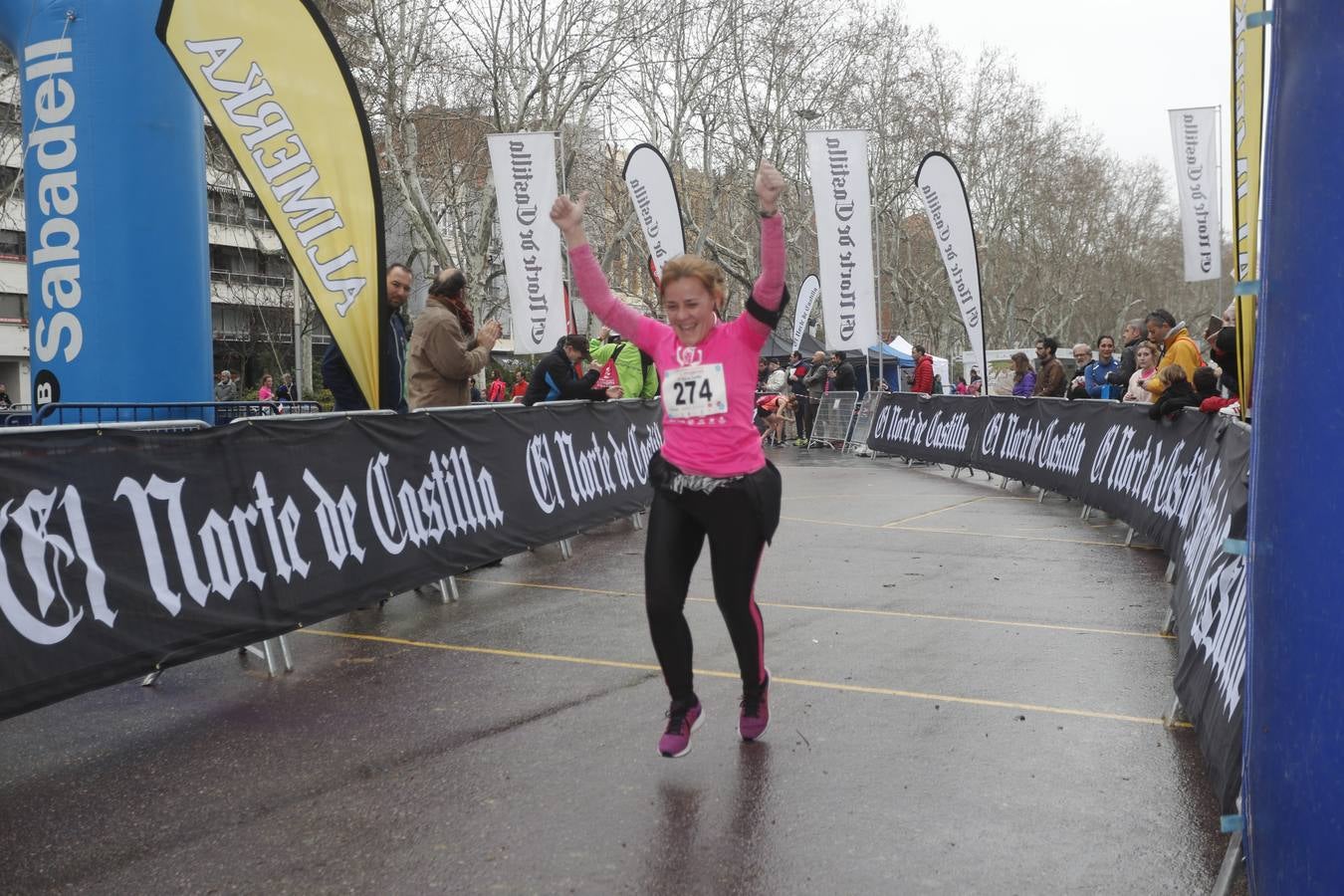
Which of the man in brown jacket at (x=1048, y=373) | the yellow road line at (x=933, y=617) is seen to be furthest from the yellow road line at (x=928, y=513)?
the yellow road line at (x=933, y=617)

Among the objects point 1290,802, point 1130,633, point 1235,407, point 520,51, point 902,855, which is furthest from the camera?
point 520,51

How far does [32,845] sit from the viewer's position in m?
3.77

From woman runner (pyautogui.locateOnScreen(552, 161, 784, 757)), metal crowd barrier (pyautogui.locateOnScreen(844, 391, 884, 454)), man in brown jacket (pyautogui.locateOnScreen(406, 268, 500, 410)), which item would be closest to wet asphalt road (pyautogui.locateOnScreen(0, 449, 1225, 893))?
woman runner (pyautogui.locateOnScreen(552, 161, 784, 757))

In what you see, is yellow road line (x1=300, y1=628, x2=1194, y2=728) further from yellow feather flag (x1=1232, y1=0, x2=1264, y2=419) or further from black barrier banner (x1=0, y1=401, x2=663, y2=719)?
yellow feather flag (x1=1232, y1=0, x2=1264, y2=419)

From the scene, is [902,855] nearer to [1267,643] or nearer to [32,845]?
[1267,643]

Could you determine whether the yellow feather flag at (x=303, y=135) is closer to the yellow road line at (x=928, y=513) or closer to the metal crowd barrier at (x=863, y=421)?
the yellow road line at (x=928, y=513)

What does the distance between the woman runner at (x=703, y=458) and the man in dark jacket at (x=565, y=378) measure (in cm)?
661

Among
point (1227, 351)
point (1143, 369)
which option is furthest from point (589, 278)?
point (1143, 369)

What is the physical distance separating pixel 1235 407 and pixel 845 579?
117 inches

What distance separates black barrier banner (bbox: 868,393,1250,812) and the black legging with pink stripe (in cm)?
163

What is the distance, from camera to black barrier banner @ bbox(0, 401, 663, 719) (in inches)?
180

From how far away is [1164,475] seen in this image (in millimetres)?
9336

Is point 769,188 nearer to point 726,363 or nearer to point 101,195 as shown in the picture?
point 726,363

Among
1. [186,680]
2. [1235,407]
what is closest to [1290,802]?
[186,680]
